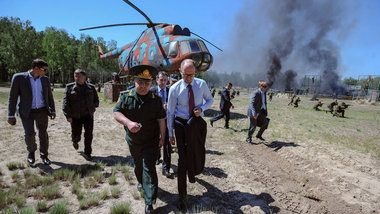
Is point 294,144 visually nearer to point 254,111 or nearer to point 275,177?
point 254,111

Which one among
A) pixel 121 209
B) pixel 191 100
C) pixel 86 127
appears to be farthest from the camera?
pixel 86 127

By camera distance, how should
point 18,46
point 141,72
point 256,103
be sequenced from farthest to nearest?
1. point 18,46
2. point 256,103
3. point 141,72

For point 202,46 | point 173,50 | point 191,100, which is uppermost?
point 202,46

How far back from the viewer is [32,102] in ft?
14.1

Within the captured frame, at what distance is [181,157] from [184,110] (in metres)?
0.77

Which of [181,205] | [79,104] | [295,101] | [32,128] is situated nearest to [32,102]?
[32,128]

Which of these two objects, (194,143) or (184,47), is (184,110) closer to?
(194,143)

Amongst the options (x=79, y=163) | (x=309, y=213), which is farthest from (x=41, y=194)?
(x=309, y=213)

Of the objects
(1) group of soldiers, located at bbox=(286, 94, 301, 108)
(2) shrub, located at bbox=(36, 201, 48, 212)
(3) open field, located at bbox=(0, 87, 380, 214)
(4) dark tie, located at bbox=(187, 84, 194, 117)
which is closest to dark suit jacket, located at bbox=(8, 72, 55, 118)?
(3) open field, located at bbox=(0, 87, 380, 214)

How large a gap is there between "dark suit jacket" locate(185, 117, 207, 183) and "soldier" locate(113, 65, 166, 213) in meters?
0.43

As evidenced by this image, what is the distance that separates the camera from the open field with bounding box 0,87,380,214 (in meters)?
3.31

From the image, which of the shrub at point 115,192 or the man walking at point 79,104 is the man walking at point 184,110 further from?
the man walking at point 79,104

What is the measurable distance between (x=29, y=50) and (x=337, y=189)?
4607cm

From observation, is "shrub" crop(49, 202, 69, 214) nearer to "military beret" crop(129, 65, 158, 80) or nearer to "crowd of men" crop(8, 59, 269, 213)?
"crowd of men" crop(8, 59, 269, 213)
